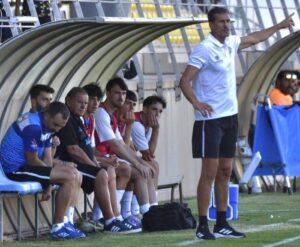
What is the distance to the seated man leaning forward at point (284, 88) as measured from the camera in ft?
66.8

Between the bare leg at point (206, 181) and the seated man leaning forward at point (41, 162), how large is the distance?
1334 millimetres

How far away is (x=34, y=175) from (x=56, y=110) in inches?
26.2

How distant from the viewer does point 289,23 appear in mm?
13070

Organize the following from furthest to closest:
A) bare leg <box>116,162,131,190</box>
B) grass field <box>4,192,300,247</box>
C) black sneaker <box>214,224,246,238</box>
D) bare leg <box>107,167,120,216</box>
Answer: bare leg <box>116,162,131,190</box>, bare leg <box>107,167,120,216</box>, black sneaker <box>214,224,246,238</box>, grass field <box>4,192,300,247</box>

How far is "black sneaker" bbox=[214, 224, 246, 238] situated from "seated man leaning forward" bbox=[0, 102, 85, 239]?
1.39m

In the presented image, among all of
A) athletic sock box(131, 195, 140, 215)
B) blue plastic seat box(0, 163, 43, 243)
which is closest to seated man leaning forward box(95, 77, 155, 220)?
athletic sock box(131, 195, 140, 215)

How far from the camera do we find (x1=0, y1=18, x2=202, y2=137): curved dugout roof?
13.3 m

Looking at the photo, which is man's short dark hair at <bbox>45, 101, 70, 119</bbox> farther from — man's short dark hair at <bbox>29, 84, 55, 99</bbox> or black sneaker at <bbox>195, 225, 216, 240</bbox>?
black sneaker at <bbox>195, 225, 216, 240</bbox>

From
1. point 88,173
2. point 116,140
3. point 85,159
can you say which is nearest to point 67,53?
point 116,140

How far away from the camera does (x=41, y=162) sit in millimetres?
13258

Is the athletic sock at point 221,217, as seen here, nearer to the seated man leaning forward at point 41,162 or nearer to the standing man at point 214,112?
the standing man at point 214,112

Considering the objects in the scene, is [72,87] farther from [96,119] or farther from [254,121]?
[254,121]

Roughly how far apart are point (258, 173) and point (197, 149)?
7317 mm

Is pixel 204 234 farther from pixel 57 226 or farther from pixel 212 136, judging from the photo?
pixel 57 226
